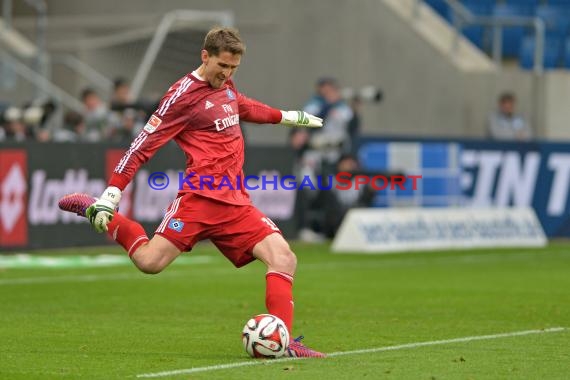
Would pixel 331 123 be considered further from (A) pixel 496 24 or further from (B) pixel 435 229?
(A) pixel 496 24

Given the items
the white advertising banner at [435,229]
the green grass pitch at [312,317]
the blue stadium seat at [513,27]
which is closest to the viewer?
the green grass pitch at [312,317]

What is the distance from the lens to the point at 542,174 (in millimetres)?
26188

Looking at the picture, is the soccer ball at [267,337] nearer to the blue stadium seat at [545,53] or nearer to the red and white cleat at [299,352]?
the red and white cleat at [299,352]

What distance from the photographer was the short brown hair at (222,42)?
9.92 metres

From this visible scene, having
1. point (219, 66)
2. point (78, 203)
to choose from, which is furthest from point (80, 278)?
point (219, 66)

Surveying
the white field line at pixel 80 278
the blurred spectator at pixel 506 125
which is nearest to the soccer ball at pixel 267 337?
the white field line at pixel 80 278

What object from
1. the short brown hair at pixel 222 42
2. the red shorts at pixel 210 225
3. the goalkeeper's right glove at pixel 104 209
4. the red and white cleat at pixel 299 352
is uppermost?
the short brown hair at pixel 222 42

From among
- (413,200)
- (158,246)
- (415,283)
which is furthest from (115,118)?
(158,246)

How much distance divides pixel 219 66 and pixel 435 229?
44.7ft

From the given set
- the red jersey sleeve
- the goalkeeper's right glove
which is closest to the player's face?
the red jersey sleeve

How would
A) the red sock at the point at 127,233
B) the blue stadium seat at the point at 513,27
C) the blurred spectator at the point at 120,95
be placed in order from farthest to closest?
the blue stadium seat at the point at 513,27 < the blurred spectator at the point at 120,95 < the red sock at the point at 127,233

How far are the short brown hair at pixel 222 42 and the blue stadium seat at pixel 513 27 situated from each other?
20968 millimetres

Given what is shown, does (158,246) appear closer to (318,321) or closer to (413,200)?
(318,321)

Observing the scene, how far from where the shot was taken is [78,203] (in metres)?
10.4
